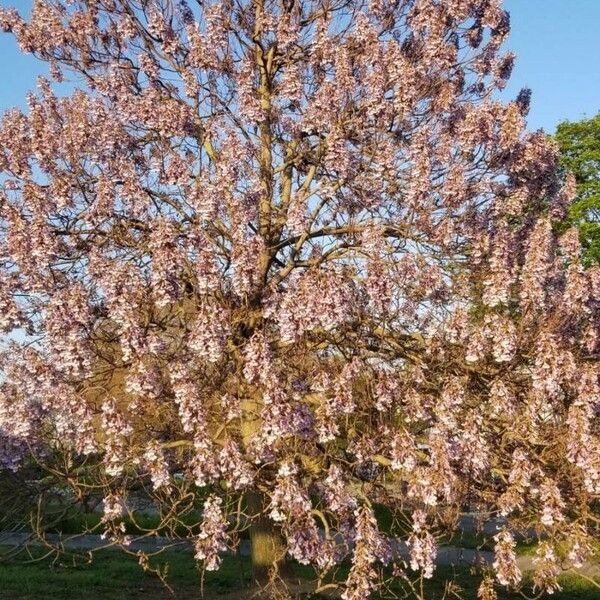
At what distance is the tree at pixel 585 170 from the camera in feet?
109

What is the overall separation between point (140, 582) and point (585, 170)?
27.7 m

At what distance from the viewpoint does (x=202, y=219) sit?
10453 mm

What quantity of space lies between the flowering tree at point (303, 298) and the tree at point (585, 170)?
22.2 m

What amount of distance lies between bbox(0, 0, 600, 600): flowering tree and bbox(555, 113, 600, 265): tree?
22.2m

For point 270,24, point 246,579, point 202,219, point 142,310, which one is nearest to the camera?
point 142,310

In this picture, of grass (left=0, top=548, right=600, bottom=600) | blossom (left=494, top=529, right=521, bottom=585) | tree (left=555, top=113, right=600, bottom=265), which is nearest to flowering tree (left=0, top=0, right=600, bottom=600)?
blossom (left=494, top=529, right=521, bottom=585)

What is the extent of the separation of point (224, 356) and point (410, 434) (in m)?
2.50

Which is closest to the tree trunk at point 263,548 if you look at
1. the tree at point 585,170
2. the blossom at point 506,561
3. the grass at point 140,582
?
the grass at point 140,582

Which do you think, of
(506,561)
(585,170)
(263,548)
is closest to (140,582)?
(263,548)

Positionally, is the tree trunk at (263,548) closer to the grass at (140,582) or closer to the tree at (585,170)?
the grass at (140,582)

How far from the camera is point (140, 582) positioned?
16.0 m

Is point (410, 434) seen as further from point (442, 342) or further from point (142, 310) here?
point (142, 310)

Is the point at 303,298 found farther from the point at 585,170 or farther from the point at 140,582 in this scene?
the point at 585,170

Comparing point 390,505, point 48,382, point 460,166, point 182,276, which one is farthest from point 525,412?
point 48,382
